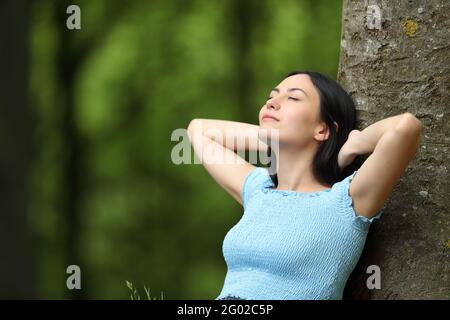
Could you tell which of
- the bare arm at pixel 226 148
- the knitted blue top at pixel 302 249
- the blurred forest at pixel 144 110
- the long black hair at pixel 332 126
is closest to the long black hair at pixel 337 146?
the long black hair at pixel 332 126

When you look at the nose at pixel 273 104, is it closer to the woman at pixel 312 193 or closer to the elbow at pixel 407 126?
the woman at pixel 312 193

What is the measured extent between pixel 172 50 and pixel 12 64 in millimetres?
9841

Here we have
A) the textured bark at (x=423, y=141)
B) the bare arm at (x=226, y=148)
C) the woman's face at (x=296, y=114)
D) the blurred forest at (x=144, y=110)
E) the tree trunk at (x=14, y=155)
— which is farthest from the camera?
the blurred forest at (x=144, y=110)

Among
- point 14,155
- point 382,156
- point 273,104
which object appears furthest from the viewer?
point 273,104

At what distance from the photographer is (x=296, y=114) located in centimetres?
420

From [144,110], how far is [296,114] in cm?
982

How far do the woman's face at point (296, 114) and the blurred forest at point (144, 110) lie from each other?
909cm

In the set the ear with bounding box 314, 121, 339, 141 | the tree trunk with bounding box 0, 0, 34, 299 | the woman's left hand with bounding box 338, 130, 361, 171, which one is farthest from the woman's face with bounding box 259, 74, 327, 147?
the tree trunk with bounding box 0, 0, 34, 299

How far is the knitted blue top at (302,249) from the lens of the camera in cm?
393

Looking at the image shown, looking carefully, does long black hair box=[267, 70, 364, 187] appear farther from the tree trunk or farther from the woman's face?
the tree trunk

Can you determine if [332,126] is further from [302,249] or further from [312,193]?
[302,249]

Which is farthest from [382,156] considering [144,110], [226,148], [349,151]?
[144,110]

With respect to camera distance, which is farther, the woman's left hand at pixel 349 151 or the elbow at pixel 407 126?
the woman's left hand at pixel 349 151

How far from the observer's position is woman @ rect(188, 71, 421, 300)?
3.84 metres
